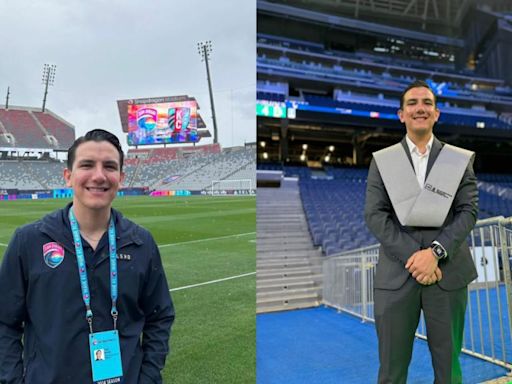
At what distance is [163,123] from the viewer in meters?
1.81

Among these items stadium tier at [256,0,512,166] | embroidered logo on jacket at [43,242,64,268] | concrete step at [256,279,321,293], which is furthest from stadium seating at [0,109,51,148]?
stadium tier at [256,0,512,166]

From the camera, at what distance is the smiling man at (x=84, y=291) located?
0.87m

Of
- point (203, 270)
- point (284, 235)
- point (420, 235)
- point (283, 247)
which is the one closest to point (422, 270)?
point (420, 235)

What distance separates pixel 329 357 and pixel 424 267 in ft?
5.61

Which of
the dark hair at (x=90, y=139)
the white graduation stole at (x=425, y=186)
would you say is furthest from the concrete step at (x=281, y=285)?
the dark hair at (x=90, y=139)

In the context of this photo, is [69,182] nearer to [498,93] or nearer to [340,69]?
[340,69]

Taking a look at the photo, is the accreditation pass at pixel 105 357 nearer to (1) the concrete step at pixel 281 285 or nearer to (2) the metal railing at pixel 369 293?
(2) the metal railing at pixel 369 293

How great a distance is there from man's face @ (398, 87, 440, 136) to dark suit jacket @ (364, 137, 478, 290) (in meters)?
0.08

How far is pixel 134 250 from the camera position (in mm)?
970

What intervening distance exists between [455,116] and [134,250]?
1719 cm

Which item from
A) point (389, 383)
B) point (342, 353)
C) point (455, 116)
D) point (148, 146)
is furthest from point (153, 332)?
point (455, 116)

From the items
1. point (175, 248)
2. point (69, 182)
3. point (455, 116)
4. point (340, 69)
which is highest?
point (340, 69)

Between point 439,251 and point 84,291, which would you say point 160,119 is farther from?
point 439,251

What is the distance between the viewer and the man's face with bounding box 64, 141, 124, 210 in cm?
94
